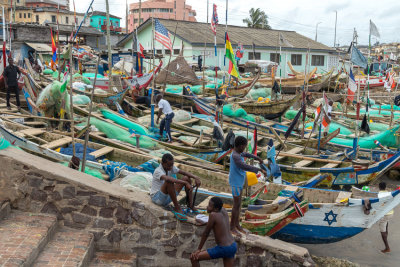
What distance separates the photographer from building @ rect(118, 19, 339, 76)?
29.7 m

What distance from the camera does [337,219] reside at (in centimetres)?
617

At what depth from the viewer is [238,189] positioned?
5.22 meters

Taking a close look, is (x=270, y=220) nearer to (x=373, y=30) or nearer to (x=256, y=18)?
(x=373, y=30)

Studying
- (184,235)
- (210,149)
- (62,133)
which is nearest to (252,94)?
(210,149)

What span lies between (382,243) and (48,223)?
19.2 ft

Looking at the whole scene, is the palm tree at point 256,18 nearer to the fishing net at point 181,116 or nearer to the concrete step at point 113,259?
the fishing net at point 181,116

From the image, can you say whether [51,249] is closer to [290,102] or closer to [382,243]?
[382,243]

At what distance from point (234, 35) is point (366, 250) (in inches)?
1109

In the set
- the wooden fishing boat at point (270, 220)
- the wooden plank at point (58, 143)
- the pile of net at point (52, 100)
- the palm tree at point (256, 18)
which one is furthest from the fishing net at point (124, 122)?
the palm tree at point (256, 18)

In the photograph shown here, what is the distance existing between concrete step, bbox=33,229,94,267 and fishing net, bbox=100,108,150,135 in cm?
614

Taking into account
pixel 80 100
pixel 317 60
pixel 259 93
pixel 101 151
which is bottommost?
pixel 101 151

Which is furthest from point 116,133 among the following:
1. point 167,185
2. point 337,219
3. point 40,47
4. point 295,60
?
point 295,60

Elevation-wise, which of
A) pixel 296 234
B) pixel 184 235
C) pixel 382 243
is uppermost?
pixel 184 235

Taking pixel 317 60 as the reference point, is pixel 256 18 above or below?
above
